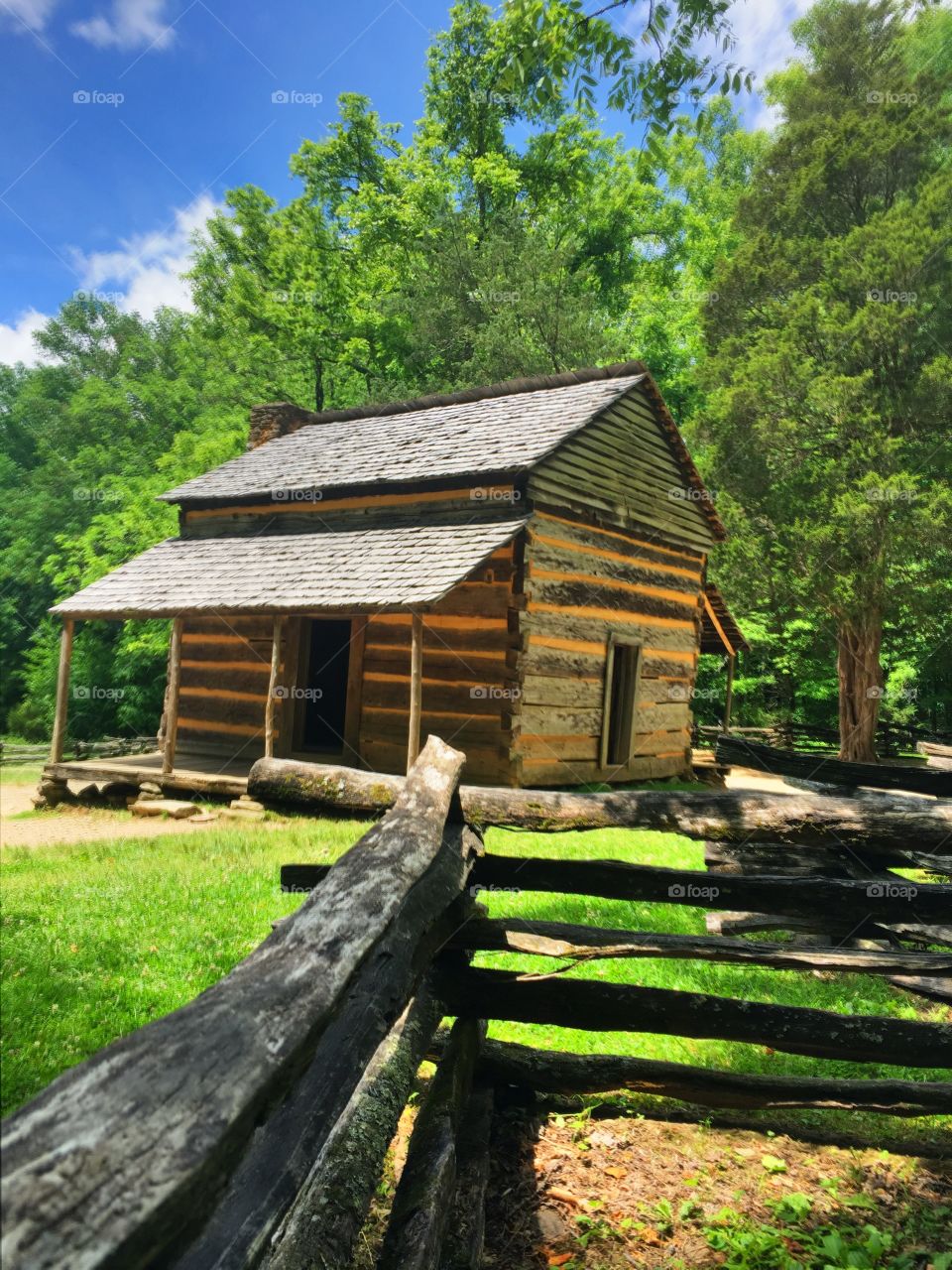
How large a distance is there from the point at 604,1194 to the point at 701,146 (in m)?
44.2

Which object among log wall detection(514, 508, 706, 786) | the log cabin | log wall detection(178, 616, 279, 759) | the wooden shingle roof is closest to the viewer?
the log cabin

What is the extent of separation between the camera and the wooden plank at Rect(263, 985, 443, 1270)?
184 cm

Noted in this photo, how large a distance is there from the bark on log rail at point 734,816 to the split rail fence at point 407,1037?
0.01 metres

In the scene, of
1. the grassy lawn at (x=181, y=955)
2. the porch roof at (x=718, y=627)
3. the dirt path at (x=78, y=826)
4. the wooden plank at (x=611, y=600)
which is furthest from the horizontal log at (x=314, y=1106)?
the porch roof at (x=718, y=627)

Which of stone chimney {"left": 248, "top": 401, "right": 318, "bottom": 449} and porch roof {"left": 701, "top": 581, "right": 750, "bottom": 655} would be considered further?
stone chimney {"left": 248, "top": 401, "right": 318, "bottom": 449}

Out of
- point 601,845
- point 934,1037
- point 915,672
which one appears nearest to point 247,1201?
point 934,1037

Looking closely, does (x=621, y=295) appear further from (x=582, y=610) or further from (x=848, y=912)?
(x=848, y=912)

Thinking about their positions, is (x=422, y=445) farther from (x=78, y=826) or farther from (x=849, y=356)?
(x=849, y=356)

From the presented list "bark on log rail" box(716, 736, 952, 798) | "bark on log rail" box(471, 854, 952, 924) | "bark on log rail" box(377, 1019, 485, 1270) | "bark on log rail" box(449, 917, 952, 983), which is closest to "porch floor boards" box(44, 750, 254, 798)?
"bark on log rail" box(716, 736, 952, 798)

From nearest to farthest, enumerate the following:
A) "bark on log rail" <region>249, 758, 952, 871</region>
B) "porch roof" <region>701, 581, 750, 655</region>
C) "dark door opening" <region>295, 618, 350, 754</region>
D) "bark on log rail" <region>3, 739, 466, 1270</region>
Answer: "bark on log rail" <region>3, 739, 466, 1270</region>, "bark on log rail" <region>249, 758, 952, 871</region>, "dark door opening" <region>295, 618, 350, 754</region>, "porch roof" <region>701, 581, 750, 655</region>

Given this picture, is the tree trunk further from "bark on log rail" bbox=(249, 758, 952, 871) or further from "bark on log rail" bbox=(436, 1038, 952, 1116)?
"bark on log rail" bbox=(436, 1038, 952, 1116)

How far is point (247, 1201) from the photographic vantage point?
138cm

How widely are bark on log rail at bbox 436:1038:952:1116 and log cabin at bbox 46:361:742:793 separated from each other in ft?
21.7

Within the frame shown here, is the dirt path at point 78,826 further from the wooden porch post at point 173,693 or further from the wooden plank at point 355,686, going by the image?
the wooden plank at point 355,686
